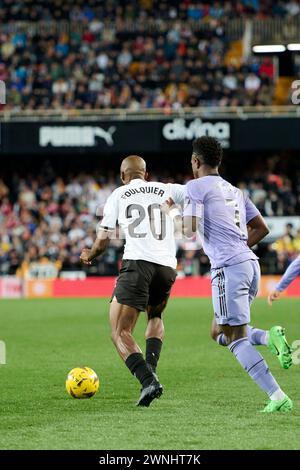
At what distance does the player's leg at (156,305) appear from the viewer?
871 cm

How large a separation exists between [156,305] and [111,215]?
991 millimetres

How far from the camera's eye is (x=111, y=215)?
28.1 ft

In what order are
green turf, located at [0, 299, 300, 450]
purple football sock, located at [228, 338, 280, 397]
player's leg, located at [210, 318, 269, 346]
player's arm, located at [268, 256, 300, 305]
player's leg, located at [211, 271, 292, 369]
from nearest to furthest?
green turf, located at [0, 299, 300, 450] < purple football sock, located at [228, 338, 280, 397] < player's leg, located at [211, 271, 292, 369] < player's leg, located at [210, 318, 269, 346] < player's arm, located at [268, 256, 300, 305]

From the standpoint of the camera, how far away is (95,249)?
27.9 feet

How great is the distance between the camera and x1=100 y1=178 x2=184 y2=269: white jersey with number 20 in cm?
861

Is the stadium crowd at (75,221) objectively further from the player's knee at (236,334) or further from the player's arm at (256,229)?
the player's knee at (236,334)

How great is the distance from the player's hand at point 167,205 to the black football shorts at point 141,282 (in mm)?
482

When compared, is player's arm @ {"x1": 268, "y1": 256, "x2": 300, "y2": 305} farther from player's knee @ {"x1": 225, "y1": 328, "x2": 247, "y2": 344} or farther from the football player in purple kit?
player's knee @ {"x1": 225, "y1": 328, "x2": 247, "y2": 344}

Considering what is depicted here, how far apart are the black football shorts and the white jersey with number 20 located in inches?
2.5

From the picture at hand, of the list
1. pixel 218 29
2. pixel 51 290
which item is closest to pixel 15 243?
pixel 51 290

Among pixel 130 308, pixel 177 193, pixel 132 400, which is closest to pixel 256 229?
pixel 177 193

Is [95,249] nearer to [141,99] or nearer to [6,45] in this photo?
[141,99]

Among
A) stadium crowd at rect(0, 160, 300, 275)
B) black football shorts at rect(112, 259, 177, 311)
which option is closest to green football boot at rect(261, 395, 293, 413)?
black football shorts at rect(112, 259, 177, 311)
